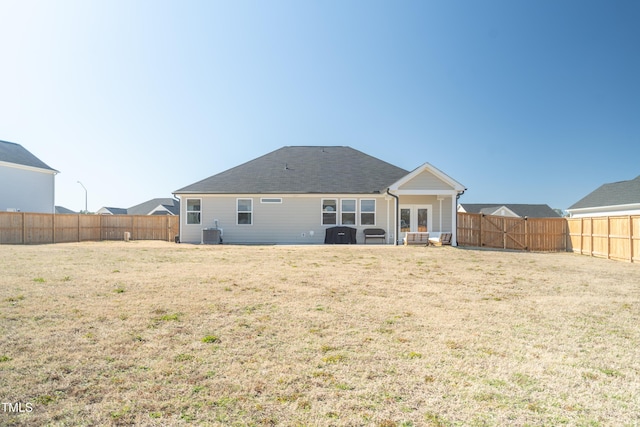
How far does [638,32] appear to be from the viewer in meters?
20.1

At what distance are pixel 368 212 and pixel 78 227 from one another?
20.9m

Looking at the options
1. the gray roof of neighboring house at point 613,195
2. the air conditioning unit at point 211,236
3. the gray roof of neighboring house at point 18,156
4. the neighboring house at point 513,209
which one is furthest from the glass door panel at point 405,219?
the gray roof of neighboring house at point 18,156

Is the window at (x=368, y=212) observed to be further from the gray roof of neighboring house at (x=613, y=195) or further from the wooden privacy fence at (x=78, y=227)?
the gray roof of neighboring house at (x=613, y=195)

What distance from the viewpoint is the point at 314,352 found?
4.26 meters

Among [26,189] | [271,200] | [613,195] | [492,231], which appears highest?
[26,189]

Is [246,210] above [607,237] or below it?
above

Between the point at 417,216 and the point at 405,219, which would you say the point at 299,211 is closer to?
the point at 405,219

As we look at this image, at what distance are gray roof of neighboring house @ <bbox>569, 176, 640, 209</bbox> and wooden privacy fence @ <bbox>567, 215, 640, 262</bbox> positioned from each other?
8.79 meters

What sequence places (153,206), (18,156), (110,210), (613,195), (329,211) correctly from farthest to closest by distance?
(110,210)
(153,206)
(18,156)
(613,195)
(329,211)

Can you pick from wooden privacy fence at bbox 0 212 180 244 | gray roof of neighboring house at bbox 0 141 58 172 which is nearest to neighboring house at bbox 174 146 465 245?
wooden privacy fence at bbox 0 212 180 244

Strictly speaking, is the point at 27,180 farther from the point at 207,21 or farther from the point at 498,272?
the point at 498,272

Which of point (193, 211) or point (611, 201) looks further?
point (611, 201)

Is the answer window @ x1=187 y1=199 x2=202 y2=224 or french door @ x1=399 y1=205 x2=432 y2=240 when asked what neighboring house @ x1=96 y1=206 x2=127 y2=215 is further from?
french door @ x1=399 y1=205 x2=432 y2=240

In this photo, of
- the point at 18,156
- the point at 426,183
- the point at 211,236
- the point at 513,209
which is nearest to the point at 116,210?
the point at 18,156
